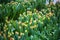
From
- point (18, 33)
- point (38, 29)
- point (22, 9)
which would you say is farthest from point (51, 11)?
point (18, 33)

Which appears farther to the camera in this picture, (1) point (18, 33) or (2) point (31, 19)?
(2) point (31, 19)

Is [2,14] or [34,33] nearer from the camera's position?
[34,33]

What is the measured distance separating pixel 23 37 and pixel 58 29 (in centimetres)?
56

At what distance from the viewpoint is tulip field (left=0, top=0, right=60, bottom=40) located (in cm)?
305

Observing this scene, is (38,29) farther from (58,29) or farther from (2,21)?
(2,21)

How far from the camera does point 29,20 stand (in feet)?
11.2

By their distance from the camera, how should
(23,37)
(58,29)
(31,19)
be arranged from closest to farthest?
(23,37)
(58,29)
(31,19)

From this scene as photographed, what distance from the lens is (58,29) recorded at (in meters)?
3.15

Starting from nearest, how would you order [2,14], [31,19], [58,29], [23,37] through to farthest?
[23,37]
[58,29]
[31,19]
[2,14]

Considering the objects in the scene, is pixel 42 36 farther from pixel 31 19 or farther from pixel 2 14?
pixel 2 14

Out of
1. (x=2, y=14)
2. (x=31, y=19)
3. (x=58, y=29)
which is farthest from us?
(x=2, y=14)

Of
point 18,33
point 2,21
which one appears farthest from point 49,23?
point 2,21

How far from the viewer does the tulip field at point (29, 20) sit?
3053 mm

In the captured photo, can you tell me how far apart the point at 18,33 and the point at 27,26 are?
0.70 feet
